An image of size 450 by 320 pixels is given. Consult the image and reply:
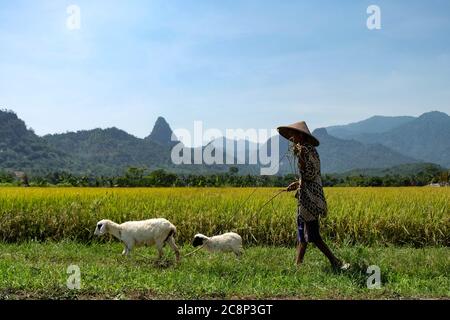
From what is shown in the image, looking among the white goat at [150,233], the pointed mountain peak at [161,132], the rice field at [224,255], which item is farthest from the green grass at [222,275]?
the pointed mountain peak at [161,132]

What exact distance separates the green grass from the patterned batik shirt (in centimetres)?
77

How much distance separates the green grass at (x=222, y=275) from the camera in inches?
238

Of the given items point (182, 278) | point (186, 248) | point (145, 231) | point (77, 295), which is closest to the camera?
point (77, 295)

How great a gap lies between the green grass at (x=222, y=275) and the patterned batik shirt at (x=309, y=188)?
77 centimetres

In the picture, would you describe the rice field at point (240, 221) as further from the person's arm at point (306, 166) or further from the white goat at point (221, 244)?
the person's arm at point (306, 166)

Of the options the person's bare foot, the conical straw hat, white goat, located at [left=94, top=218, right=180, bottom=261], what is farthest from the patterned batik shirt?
white goat, located at [left=94, top=218, right=180, bottom=261]

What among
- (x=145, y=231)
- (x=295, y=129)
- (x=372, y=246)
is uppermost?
(x=295, y=129)

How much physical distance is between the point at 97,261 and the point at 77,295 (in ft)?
9.58

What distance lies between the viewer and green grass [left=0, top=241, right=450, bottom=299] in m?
6.04

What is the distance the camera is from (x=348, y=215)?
11.5 metres

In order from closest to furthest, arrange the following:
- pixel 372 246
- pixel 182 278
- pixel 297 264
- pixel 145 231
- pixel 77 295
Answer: pixel 77 295 → pixel 182 278 → pixel 297 264 → pixel 145 231 → pixel 372 246

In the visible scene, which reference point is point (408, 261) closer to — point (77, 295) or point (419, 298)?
point (419, 298)

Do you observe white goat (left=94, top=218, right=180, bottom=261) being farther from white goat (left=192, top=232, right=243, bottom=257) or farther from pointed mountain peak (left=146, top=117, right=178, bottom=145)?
pointed mountain peak (left=146, top=117, right=178, bottom=145)
